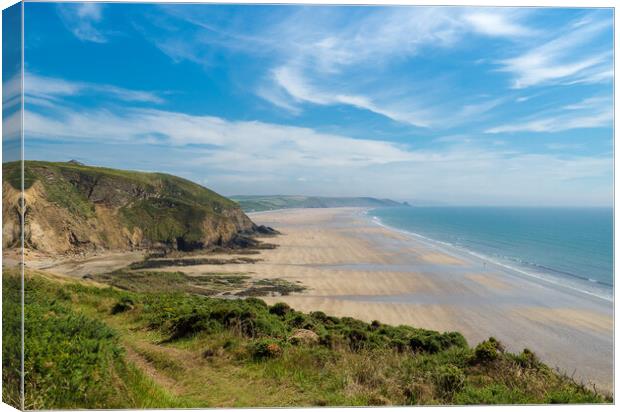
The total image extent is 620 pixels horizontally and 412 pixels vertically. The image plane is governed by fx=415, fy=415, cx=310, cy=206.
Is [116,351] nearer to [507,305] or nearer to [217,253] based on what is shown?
Result: [507,305]

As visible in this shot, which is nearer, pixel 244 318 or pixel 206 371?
pixel 206 371

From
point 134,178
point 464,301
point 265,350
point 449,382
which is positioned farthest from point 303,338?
point 134,178

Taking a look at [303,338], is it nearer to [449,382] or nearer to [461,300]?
[449,382]

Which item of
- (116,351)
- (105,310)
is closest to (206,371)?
(116,351)

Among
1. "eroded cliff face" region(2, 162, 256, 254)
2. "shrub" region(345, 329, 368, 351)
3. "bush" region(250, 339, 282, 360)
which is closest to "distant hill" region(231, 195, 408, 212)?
"eroded cliff face" region(2, 162, 256, 254)

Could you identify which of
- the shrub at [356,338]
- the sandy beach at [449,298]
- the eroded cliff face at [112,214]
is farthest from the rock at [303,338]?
the eroded cliff face at [112,214]

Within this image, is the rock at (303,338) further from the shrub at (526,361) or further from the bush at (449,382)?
the shrub at (526,361)

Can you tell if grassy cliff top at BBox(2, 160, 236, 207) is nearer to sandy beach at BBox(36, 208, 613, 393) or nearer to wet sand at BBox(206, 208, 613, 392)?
sandy beach at BBox(36, 208, 613, 393)
